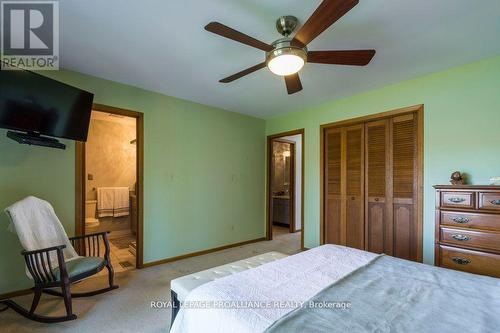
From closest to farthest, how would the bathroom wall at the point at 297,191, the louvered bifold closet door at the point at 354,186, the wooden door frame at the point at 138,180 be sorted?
the wooden door frame at the point at 138,180, the louvered bifold closet door at the point at 354,186, the bathroom wall at the point at 297,191

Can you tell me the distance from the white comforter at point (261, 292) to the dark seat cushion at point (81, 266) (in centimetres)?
146

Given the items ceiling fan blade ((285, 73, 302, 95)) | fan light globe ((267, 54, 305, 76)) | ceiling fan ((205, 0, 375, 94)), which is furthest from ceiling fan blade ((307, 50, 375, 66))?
ceiling fan blade ((285, 73, 302, 95))

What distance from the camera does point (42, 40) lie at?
2168mm

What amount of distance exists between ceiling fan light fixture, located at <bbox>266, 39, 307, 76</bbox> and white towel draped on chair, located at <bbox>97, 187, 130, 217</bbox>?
15.2 ft

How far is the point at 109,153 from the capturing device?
5.19 m

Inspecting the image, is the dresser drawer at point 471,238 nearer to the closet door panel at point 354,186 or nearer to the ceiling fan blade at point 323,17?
the closet door panel at point 354,186

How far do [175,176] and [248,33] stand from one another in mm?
2335

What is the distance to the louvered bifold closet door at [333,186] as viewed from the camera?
3.75 meters

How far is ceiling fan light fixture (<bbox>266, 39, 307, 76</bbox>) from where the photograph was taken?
1727 millimetres

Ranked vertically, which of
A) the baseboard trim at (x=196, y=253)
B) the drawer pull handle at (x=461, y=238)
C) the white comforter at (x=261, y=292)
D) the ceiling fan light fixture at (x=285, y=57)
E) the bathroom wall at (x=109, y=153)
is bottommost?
the baseboard trim at (x=196, y=253)

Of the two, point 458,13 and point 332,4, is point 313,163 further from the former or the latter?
point 332,4

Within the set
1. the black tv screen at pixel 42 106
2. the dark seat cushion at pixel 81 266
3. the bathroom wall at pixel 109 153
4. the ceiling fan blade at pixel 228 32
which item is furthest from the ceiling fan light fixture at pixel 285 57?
the bathroom wall at pixel 109 153

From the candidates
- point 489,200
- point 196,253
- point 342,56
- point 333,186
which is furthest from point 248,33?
point 196,253

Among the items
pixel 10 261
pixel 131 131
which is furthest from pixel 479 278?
pixel 131 131
